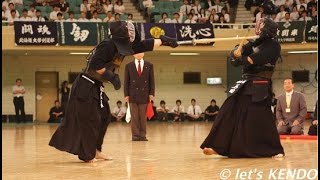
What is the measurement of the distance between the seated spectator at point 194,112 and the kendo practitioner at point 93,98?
17.9 meters

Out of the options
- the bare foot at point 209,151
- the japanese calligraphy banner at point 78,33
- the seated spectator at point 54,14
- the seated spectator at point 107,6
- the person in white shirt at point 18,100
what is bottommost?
the person in white shirt at point 18,100

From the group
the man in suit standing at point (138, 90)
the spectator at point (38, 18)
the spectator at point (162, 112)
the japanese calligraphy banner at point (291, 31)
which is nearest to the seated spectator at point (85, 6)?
the spectator at point (38, 18)

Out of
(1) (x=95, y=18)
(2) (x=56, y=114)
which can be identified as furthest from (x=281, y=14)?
(2) (x=56, y=114)

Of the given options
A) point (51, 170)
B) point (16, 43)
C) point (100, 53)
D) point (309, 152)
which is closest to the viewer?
point (51, 170)

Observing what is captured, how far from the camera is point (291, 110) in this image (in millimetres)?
13641

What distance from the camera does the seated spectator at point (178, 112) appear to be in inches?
1035

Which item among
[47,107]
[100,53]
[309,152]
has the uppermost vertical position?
[100,53]

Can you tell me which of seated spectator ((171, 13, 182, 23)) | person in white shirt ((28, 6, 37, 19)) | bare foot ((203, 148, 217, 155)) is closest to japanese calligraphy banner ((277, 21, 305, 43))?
seated spectator ((171, 13, 182, 23))

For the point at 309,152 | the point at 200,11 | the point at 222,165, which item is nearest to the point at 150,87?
the point at 309,152

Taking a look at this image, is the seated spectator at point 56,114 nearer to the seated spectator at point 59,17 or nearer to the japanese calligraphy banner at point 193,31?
the seated spectator at point 59,17

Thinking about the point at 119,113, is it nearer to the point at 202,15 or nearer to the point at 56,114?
the point at 56,114

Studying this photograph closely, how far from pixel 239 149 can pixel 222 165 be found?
96cm

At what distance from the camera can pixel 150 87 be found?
13727 mm

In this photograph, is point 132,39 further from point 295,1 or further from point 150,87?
point 295,1
